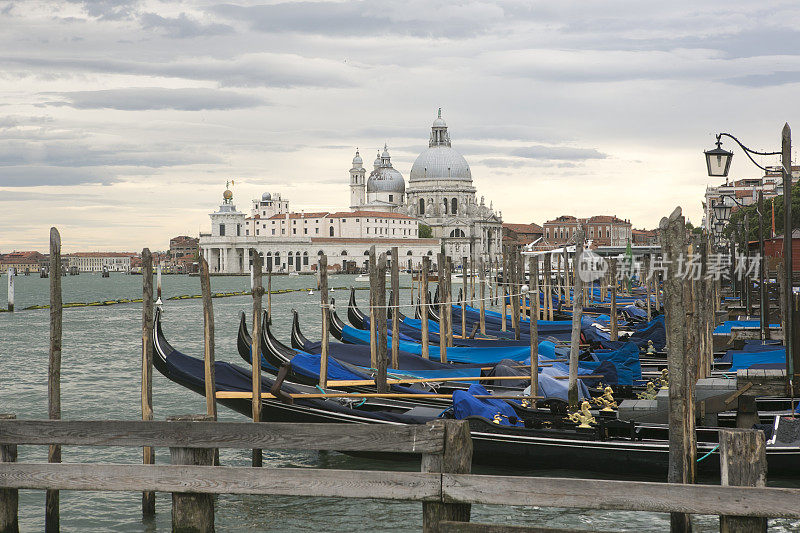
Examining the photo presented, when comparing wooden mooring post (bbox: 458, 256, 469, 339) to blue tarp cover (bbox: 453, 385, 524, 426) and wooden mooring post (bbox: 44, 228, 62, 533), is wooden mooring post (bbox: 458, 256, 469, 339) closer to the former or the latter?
blue tarp cover (bbox: 453, 385, 524, 426)

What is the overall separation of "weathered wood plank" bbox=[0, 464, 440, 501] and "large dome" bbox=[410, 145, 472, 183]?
97161mm

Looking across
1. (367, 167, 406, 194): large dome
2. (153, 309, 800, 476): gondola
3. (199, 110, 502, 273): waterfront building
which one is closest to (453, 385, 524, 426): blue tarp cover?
(153, 309, 800, 476): gondola

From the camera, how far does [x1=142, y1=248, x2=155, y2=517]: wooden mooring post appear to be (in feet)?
21.3

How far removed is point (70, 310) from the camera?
3544 cm

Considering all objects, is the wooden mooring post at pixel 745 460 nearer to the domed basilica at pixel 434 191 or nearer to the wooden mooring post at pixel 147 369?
the wooden mooring post at pixel 147 369

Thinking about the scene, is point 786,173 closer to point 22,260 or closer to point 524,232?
point 524,232

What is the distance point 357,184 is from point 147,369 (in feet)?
318

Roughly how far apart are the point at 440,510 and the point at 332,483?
457 mm

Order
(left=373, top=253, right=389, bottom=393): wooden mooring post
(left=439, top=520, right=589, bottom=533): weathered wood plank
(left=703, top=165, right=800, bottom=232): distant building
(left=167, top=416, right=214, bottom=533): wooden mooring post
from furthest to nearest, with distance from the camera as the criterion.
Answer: (left=703, top=165, right=800, bottom=232): distant building → (left=373, top=253, right=389, bottom=393): wooden mooring post → (left=167, top=416, right=214, bottom=533): wooden mooring post → (left=439, top=520, right=589, bottom=533): weathered wood plank

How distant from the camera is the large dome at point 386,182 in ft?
337

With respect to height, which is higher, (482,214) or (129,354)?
(482,214)

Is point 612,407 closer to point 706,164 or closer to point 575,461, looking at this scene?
point 575,461

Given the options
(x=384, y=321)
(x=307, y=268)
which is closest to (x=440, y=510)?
(x=384, y=321)

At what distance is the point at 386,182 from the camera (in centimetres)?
10262
